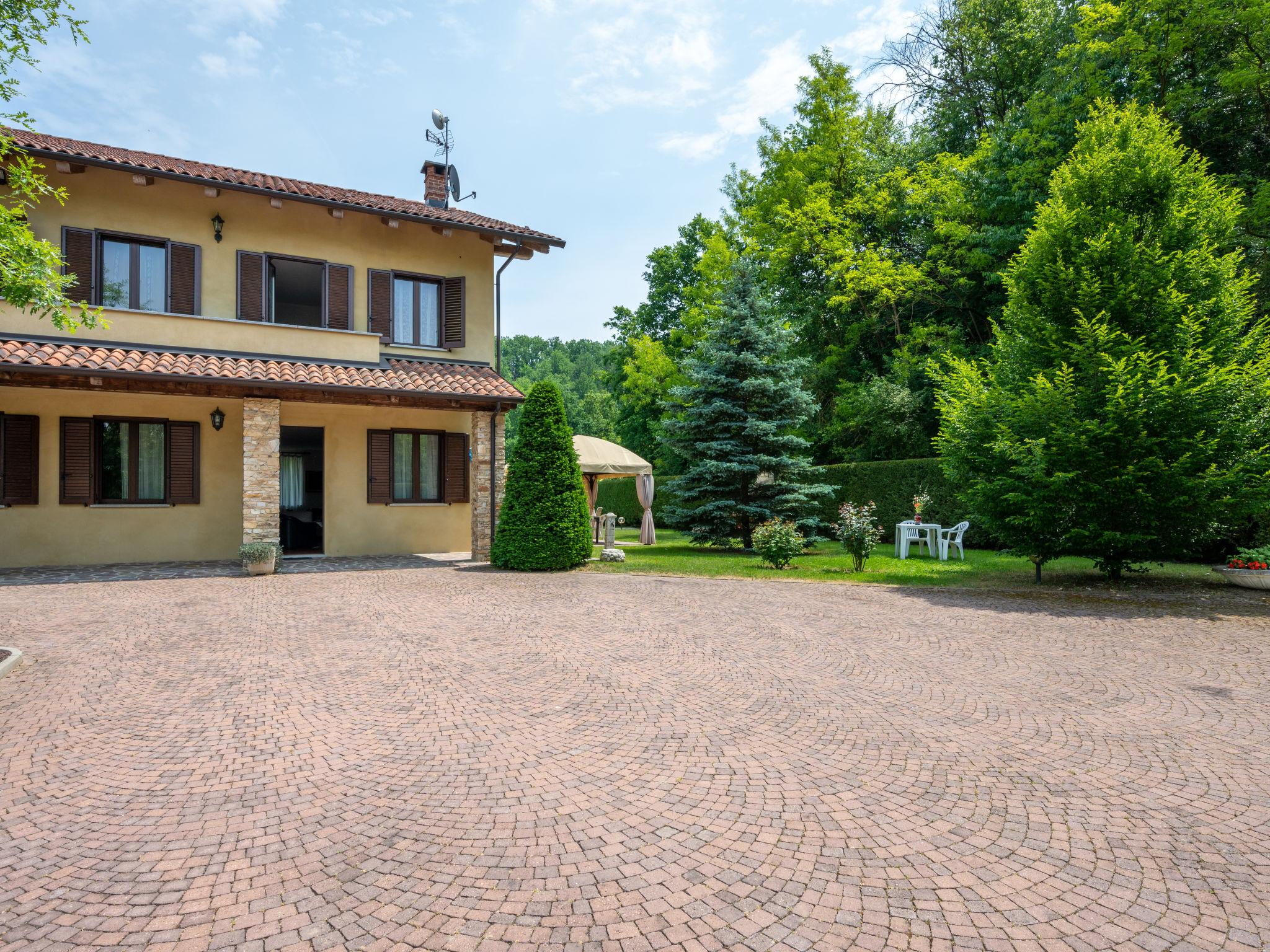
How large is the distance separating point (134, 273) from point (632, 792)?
1466 cm

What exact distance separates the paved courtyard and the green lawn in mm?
4247

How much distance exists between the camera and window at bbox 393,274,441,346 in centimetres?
1504

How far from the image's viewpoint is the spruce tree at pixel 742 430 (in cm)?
1600

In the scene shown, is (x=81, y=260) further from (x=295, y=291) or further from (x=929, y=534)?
(x=929, y=534)

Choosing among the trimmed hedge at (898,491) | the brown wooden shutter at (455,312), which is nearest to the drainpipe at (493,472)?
the brown wooden shutter at (455,312)

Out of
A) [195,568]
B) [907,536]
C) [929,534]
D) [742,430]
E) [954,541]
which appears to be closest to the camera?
[195,568]

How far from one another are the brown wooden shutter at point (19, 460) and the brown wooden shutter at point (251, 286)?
162 inches

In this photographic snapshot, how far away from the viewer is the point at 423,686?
5.32 m

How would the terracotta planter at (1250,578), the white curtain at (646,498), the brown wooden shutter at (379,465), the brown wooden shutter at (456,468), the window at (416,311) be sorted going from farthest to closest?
the white curtain at (646,498) → the brown wooden shutter at (456,468) → the window at (416,311) → the brown wooden shutter at (379,465) → the terracotta planter at (1250,578)

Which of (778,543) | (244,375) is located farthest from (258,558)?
(778,543)

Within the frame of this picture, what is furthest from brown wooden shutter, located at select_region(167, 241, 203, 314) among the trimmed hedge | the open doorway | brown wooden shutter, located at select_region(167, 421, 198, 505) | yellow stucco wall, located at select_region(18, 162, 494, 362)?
the trimmed hedge

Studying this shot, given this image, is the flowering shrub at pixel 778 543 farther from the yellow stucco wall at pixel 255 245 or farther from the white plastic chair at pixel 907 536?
the yellow stucco wall at pixel 255 245

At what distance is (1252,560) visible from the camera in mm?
10086

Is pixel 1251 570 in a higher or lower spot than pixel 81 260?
lower
